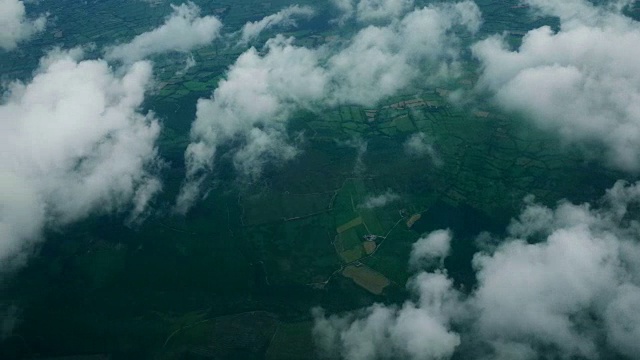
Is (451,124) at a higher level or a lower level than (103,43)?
lower

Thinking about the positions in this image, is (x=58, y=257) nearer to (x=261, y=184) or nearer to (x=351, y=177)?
(x=261, y=184)

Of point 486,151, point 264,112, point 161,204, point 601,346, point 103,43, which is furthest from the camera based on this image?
point 103,43

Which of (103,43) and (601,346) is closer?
(601,346)

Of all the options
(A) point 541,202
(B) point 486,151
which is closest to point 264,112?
(B) point 486,151

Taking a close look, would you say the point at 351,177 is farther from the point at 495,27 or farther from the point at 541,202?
the point at 495,27

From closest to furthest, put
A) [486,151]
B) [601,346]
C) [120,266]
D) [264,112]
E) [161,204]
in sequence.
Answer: [601,346] → [120,266] → [161,204] → [486,151] → [264,112]

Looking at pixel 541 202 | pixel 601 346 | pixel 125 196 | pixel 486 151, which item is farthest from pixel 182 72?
pixel 601 346

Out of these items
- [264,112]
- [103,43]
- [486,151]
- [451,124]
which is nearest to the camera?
[486,151]

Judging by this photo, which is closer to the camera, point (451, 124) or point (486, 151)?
point (486, 151)

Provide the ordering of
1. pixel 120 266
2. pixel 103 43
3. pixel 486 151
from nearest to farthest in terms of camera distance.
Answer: pixel 120 266, pixel 486 151, pixel 103 43
